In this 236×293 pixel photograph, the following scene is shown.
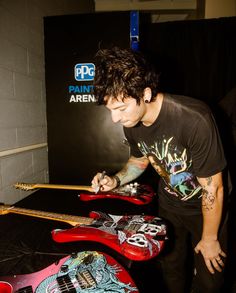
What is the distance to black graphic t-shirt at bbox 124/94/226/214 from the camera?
3.50 ft

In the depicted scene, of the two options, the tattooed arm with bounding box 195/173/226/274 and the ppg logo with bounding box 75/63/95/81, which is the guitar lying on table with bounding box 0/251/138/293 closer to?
the tattooed arm with bounding box 195/173/226/274

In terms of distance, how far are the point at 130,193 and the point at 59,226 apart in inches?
20.7

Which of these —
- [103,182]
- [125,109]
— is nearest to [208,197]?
[125,109]

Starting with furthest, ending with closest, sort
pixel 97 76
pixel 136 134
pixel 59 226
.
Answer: pixel 136 134 → pixel 59 226 → pixel 97 76

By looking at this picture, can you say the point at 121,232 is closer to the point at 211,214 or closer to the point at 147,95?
the point at 211,214

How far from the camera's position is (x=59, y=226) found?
128 centimetres

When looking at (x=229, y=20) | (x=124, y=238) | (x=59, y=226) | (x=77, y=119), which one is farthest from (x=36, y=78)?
(x=229, y=20)

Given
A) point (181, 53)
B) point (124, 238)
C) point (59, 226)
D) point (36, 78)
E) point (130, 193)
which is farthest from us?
point (181, 53)

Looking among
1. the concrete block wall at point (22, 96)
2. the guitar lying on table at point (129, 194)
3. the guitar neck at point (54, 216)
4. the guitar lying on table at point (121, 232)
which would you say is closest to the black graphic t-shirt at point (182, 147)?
the guitar lying on table at point (129, 194)

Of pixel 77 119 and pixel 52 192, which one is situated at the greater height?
pixel 77 119

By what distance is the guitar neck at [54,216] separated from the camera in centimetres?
127

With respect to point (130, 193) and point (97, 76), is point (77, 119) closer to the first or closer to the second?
point (130, 193)

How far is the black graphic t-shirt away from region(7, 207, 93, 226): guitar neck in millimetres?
498

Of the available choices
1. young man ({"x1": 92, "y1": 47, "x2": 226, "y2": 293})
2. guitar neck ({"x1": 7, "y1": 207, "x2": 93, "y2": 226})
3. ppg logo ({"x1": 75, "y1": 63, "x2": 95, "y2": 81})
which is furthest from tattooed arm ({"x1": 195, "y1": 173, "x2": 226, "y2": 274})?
ppg logo ({"x1": 75, "y1": 63, "x2": 95, "y2": 81})
